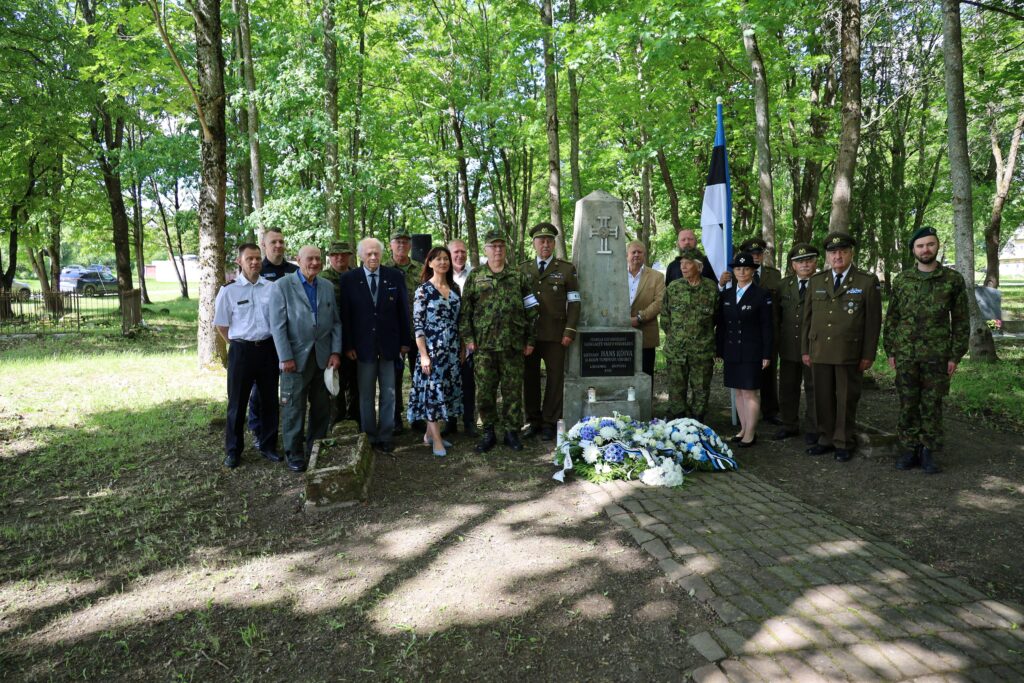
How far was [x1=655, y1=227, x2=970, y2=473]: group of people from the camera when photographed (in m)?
4.93

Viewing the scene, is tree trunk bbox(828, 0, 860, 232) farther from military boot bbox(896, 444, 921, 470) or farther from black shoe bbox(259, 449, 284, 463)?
black shoe bbox(259, 449, 284, 463)

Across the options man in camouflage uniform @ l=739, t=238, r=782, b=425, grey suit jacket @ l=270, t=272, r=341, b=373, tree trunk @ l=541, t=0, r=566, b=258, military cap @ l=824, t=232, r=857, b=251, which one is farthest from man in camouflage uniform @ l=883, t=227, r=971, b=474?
tree trunk @ l=541, t=0, r=566, b=258

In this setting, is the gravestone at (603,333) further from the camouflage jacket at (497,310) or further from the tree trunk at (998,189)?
the tree trunk at (998,189)

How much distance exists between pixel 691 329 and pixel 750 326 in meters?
0.54

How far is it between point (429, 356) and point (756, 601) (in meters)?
3.48

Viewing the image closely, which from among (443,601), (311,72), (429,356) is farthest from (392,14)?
(443,601)

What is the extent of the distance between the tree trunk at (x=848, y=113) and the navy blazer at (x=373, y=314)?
20.7 ft

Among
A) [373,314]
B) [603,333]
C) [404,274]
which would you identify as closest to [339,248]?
[404,274]

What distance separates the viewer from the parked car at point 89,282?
115 ft

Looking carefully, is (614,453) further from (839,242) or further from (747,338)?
(839,242)

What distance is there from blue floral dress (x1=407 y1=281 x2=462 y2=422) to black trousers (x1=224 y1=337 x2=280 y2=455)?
1259mm

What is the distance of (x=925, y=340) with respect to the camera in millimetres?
4938

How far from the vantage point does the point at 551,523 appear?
4.02 meters

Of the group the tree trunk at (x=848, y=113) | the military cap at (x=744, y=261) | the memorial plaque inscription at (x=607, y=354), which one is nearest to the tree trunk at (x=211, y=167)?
the memorial plaque inscription at (x=607, y=354)
